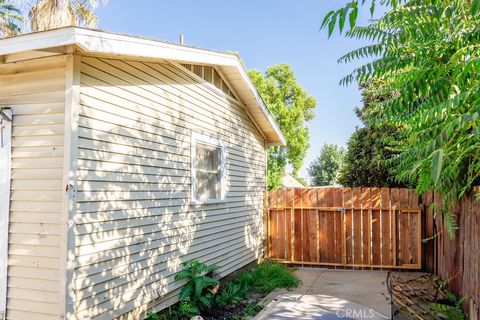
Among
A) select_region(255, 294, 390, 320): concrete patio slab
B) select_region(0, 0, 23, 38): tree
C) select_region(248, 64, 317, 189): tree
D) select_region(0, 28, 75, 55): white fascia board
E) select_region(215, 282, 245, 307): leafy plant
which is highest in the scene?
select_region(0, 0, 23, 38): tree

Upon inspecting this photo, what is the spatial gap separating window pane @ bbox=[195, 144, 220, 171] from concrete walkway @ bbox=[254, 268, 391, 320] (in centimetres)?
233

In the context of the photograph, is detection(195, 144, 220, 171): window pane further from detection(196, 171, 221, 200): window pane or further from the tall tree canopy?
the tall tree canopy

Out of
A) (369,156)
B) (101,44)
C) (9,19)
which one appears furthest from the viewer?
(9,19)

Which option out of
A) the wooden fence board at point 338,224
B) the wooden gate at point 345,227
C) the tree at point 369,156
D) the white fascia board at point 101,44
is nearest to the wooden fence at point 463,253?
the wooden gate at point 345,227

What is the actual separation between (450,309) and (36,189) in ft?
17.7

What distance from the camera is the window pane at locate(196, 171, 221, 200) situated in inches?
238

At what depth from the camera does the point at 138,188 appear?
4.42m

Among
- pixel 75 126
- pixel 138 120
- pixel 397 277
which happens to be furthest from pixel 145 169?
pixel 397 277

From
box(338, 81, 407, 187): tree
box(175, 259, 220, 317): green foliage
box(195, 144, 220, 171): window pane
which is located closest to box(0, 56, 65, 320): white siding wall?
box(175, 259, 220, 317): green foliage

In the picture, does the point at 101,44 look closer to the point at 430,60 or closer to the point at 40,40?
the point at 40,40

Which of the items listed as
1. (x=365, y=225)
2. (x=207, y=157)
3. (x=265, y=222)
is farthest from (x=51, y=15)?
(x=365, y=225)

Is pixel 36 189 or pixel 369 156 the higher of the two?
pixel 369 156

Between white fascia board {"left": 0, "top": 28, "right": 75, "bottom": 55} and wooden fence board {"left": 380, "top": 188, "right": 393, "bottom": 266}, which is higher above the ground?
white fascia board {"left": 0, "top": 28, "right": 75, "bottom": 55}

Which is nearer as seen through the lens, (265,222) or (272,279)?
(272,279)
